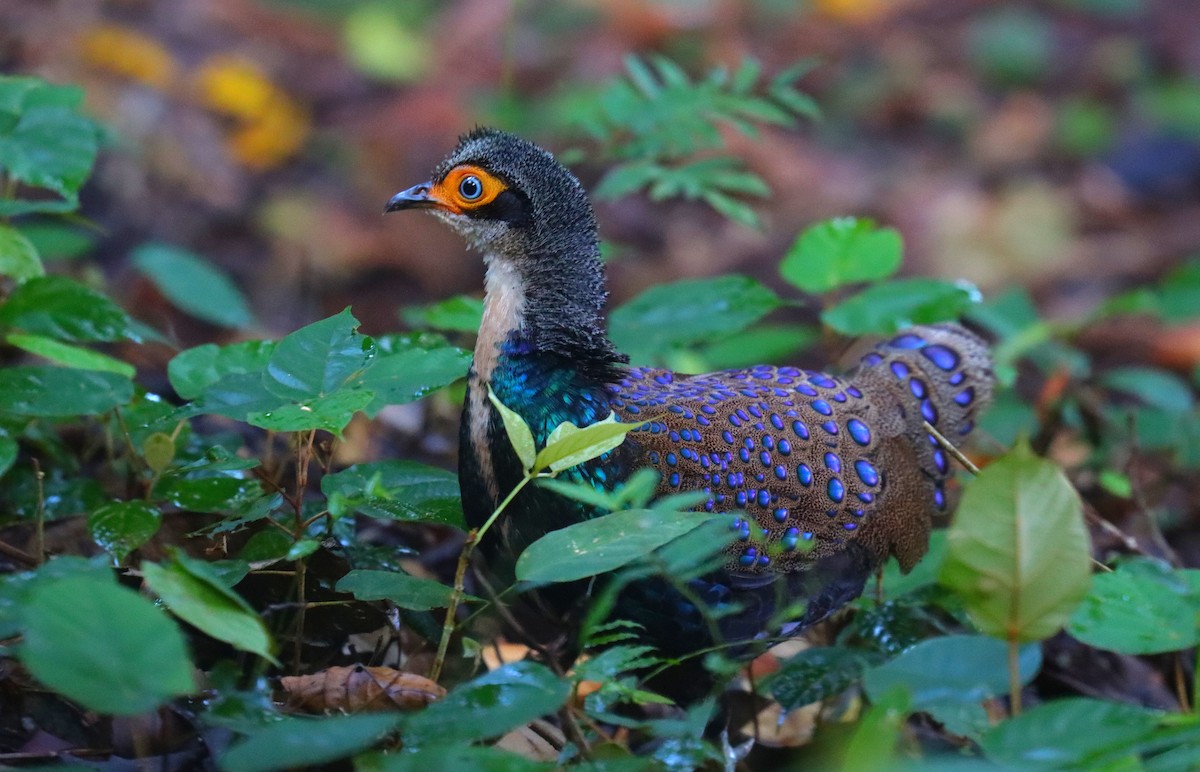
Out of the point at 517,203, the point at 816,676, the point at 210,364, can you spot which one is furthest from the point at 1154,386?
the point at 210,364

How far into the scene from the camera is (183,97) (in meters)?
7.54

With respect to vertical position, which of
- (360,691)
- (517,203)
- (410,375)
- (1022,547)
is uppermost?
(517,203)

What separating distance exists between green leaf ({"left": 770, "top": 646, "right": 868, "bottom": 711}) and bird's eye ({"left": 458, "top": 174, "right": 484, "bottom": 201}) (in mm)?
1352

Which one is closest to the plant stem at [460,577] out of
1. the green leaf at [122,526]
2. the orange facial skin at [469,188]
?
the green leaf at [122,526]

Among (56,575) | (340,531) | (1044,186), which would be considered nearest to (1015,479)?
(340,531)

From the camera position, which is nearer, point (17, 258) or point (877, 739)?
point (877, 739)

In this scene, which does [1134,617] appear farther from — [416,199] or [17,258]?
[17,258]

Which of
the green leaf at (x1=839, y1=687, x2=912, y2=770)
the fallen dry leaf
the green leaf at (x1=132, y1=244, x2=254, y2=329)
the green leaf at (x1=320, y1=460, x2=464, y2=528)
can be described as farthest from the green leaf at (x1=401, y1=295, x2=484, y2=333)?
the green leaf at (x1=839, y1=687, x2=912, y2=770)

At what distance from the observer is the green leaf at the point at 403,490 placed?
8.43ft

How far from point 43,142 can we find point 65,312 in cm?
45

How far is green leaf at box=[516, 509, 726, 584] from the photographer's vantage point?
2.16 m

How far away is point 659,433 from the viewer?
9.32ft

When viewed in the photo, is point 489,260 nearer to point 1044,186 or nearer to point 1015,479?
point 1015,479

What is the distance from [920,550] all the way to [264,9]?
25.0ft
